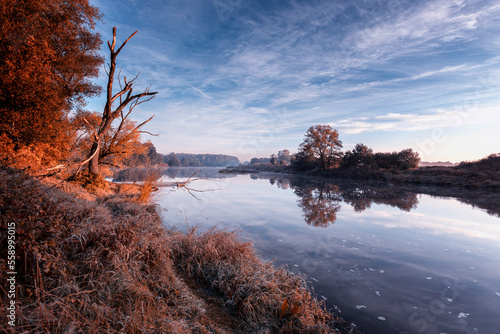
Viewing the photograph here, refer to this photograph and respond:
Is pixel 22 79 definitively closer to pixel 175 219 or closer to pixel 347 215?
pixel 175 219

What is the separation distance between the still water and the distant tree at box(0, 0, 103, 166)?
6306 millimetres

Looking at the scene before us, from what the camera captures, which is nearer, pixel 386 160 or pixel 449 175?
pixel 449 175

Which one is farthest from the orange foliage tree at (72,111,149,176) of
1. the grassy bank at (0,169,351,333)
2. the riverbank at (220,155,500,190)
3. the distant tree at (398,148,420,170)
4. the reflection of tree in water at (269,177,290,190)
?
the distant tree at (398,148,420,170)

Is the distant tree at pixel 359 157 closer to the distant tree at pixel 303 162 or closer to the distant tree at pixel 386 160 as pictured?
the distant tree at pixel 386 160

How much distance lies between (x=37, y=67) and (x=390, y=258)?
14269 millimetres

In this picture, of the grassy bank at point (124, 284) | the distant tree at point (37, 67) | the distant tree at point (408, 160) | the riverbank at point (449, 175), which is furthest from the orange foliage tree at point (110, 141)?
the distant tree at point (408, 160)

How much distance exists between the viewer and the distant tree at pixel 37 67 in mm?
8023

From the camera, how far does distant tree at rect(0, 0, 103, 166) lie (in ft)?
26.3

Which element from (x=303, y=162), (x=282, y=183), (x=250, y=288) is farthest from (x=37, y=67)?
(x=303, y=162)

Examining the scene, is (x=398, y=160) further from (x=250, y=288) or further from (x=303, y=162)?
(x=250, y=288)

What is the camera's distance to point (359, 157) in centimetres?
4559

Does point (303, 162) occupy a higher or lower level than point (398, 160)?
lower

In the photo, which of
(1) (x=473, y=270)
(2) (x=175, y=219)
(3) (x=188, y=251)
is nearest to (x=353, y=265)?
(1) (x=473, y=270)

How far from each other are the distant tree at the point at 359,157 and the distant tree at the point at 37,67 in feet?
152
